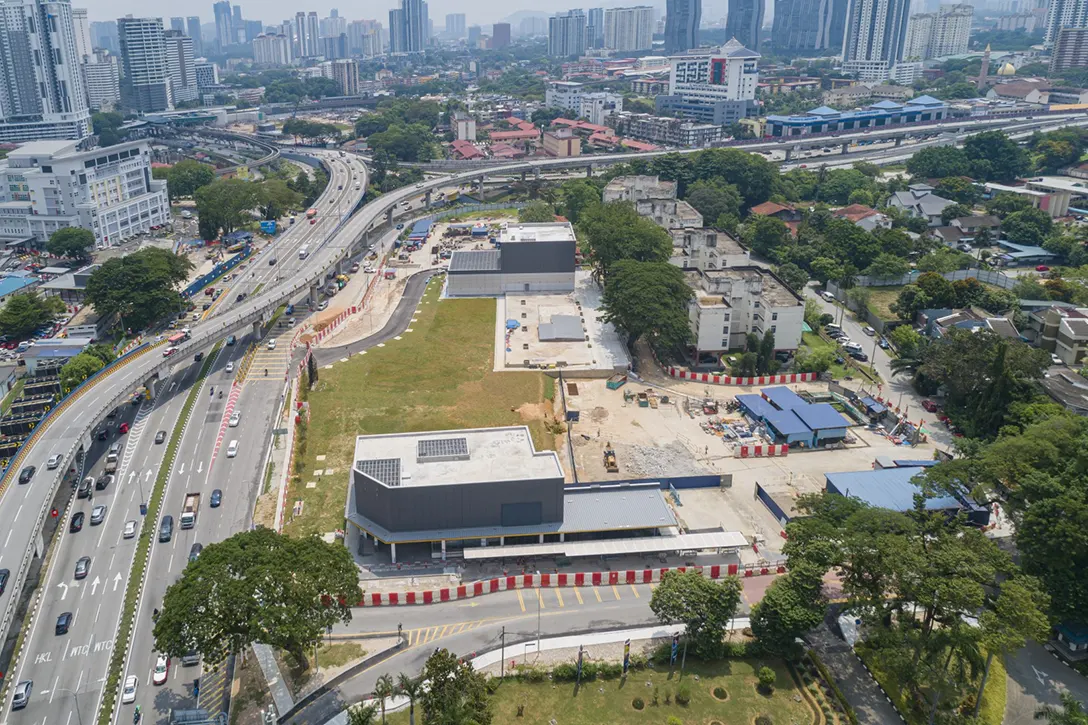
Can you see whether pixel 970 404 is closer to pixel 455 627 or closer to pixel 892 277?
pixel 892 277

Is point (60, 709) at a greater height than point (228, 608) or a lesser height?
lesser

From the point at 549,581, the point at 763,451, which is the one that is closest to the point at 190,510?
the point at 549,581

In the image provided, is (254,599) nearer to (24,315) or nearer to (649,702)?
(649,702)

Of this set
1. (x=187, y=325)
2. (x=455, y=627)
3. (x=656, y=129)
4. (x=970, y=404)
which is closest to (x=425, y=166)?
(x=656, y=129)

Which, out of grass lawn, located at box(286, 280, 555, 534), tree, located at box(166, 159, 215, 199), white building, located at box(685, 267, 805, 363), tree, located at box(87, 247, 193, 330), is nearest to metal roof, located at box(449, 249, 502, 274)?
grass lawn, located at box(286, 280, 555, 534)

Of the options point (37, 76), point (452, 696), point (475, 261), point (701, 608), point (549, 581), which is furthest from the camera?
point (37, 76)

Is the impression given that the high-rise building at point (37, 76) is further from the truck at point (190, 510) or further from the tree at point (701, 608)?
the tree at point (701, 608)

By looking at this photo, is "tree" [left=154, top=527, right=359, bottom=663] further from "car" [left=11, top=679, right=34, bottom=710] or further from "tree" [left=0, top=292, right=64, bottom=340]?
"tree" [left=0, top=292, right=64, bottom=340]
